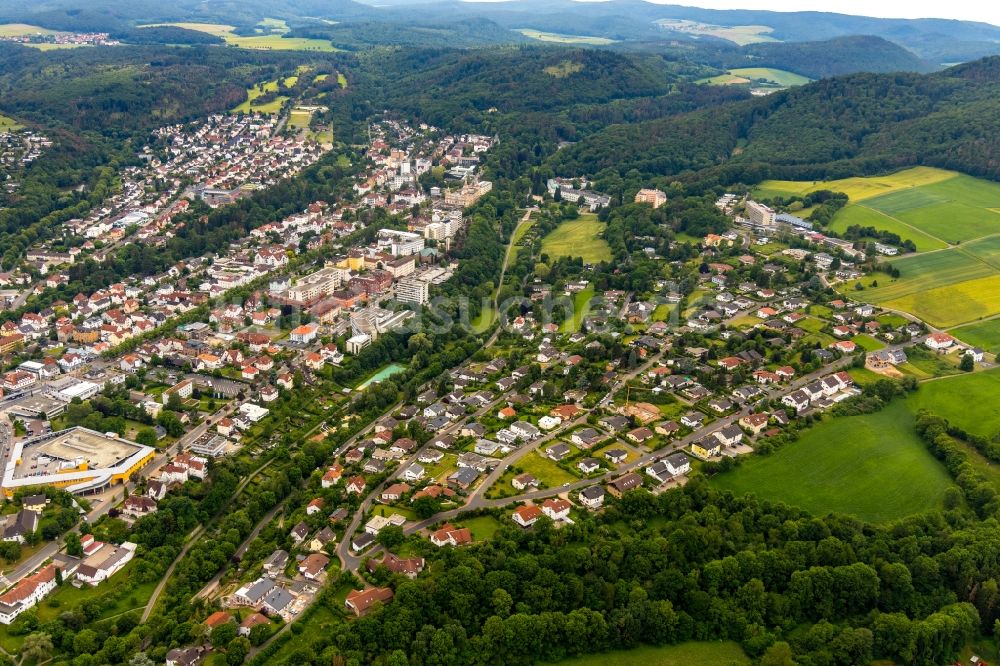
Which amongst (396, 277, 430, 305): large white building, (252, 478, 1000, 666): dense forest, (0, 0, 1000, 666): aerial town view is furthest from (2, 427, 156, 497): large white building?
(396, 277, 430, 305): large white building

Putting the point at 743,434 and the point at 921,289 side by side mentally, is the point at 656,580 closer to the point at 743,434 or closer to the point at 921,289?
the point at 743,434

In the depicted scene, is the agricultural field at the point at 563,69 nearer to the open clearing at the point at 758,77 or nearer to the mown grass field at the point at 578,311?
the open clearing at the point at 758,77

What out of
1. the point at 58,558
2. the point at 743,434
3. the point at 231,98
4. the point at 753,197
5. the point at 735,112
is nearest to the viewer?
the point at 58,558

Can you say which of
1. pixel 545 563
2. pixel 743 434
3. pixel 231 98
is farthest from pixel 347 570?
pixel 231 98

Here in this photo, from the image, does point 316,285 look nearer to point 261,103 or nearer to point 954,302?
point 954,302

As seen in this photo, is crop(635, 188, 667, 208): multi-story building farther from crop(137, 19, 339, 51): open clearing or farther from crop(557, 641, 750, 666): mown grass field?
crop(137, 19, 339, 51): open clearing

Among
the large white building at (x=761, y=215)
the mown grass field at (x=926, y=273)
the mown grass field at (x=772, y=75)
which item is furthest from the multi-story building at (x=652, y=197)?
the mown grass field at (x=772, y=75)
